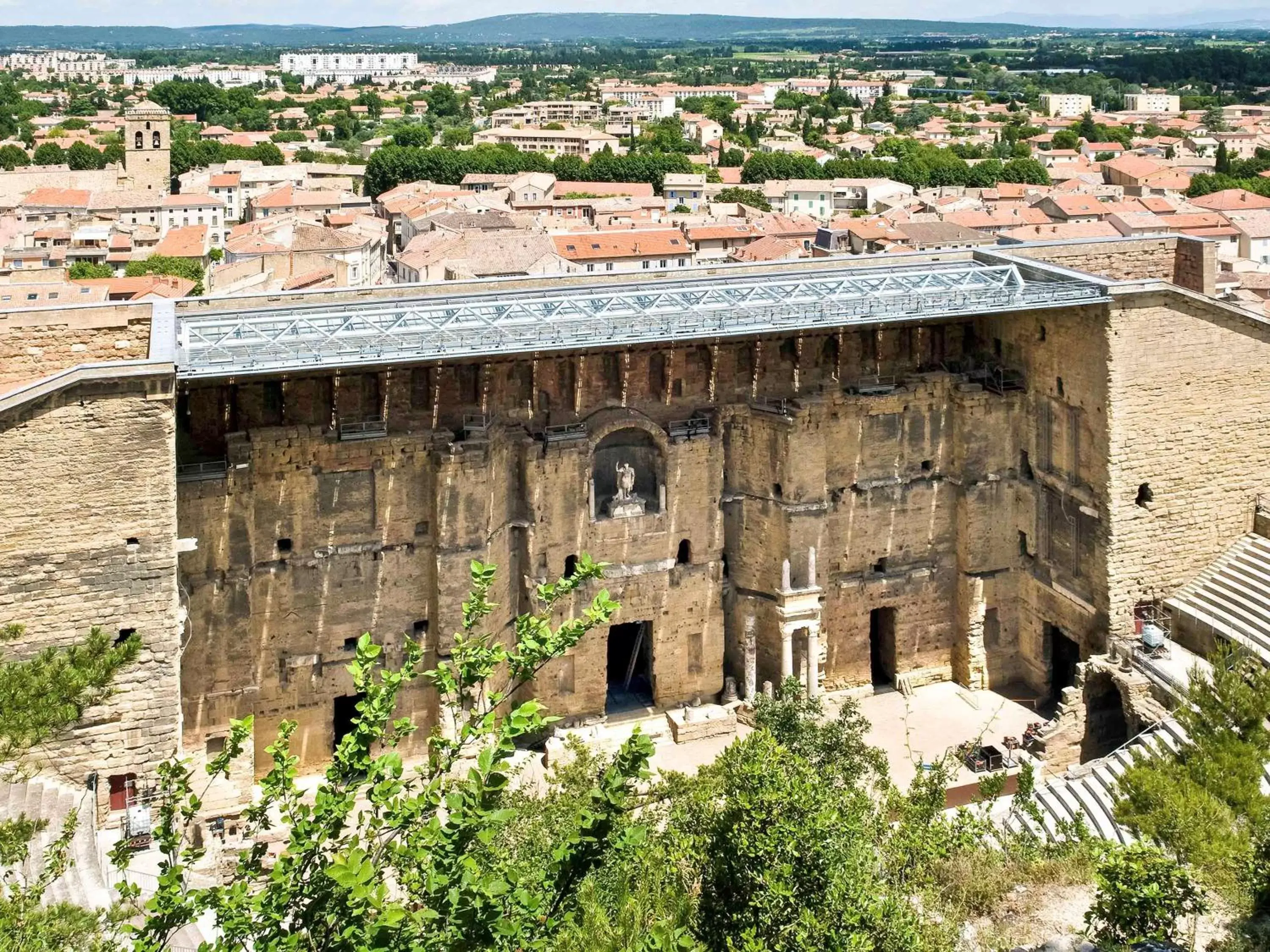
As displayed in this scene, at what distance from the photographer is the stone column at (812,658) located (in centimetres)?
2681

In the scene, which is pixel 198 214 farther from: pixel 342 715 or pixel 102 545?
pixel 102 545

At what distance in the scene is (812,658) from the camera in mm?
26844

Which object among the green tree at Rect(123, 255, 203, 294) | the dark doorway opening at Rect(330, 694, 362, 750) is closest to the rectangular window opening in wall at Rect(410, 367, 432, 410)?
the dark doorway opening at Rect(330, 694, 362, 750)

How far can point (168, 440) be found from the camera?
64.9 feet

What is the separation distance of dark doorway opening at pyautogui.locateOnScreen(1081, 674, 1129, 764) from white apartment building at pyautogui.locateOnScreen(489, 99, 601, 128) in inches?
6266

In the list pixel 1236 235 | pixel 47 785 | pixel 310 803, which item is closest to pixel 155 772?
pixel 47 785

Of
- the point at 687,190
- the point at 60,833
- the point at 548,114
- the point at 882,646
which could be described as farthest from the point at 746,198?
the point at 60,833

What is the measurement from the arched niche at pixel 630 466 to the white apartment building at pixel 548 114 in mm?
156365

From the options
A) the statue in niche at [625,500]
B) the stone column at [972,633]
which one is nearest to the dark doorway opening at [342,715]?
the statue in niche at [625,500]

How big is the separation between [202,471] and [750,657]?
1102 centimetres

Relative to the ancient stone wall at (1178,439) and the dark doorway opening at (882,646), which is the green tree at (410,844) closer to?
the ancient stone wall at (1178,439)

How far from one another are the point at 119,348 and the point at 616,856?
50.6ft

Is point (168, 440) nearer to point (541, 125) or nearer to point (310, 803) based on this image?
point (310, 803)

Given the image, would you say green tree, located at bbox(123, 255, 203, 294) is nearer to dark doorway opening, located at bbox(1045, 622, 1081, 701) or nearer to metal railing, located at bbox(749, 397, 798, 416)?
metal railing, located at bbox(749, 397, 798, 416)
